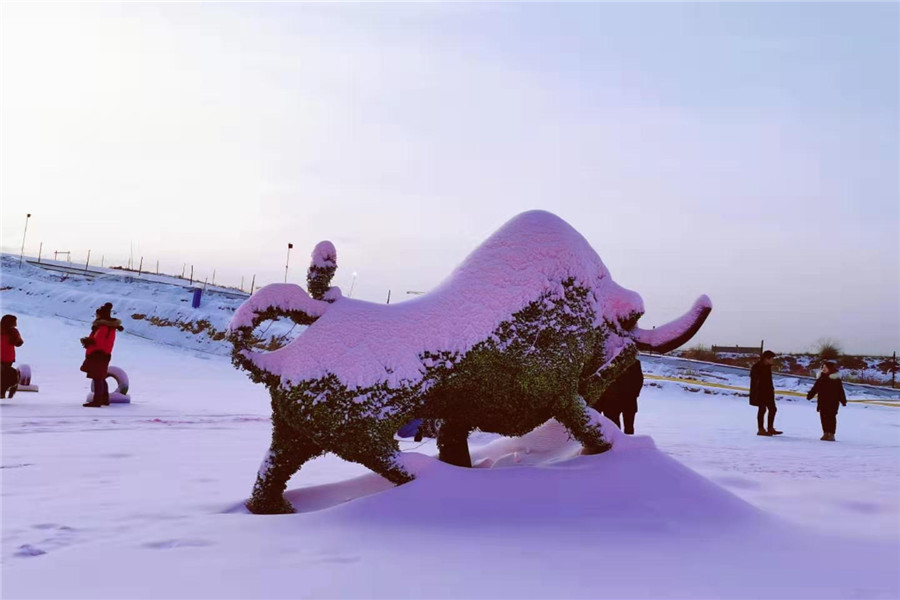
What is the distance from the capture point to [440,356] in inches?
126

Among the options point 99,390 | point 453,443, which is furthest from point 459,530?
point 99,390

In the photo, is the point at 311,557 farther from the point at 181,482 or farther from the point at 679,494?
the point at 181,482

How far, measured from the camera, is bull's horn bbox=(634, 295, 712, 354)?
3650 millimetres

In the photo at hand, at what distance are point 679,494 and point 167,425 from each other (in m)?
6.79

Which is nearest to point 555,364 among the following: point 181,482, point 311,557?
point 311,557

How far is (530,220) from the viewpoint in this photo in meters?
3.56

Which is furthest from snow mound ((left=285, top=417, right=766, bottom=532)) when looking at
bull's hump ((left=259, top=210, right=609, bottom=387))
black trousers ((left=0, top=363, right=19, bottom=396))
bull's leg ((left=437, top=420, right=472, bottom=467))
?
black trousers ((left=0, top=363, right=19, bottom=396))

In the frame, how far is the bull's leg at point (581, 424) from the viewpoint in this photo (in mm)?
3420

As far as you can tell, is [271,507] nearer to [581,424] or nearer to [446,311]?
[446,311]

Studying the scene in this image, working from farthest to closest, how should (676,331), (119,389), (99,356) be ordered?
(119,389) → (99,356) → (676,331)

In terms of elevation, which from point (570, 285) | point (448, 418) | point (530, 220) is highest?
point (530, 220)

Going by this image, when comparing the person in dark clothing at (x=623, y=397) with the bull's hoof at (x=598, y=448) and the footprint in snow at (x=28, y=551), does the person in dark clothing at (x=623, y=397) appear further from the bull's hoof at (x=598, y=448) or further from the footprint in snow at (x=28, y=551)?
the footprint in snow at (x=28, y=551)

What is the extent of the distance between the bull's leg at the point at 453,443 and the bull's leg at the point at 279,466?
0.64m

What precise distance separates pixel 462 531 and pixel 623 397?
6.96 m
